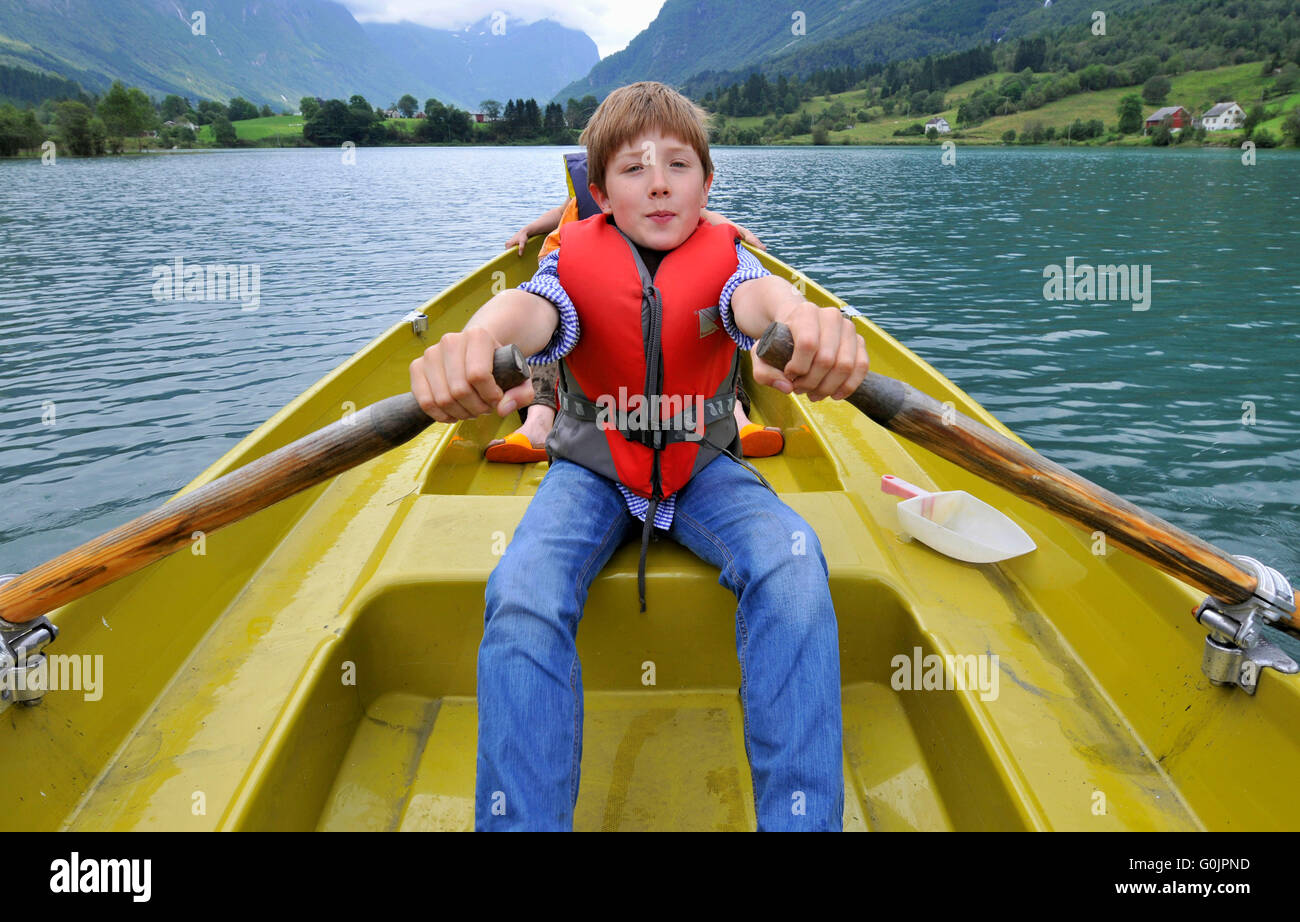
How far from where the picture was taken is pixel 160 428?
22.8ft

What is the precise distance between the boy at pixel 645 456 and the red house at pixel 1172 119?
244 feet

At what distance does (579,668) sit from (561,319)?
1.01 m

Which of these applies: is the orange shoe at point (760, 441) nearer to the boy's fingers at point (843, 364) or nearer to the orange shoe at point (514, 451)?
the orange shoe at point (514, 451)

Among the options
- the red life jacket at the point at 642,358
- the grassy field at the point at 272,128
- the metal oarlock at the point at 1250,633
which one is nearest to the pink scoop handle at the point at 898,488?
the red life jacket at the point at 642,358

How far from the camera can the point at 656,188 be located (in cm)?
229

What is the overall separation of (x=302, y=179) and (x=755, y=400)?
40.0m

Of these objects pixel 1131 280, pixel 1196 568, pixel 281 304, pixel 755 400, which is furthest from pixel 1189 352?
pixel 281 304

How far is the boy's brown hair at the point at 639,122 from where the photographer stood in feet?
7.42

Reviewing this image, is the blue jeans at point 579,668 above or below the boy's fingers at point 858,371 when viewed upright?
below

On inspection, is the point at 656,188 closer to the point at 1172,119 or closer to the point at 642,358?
the point at 642,358

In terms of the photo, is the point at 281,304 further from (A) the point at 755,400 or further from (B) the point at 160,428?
(A) the point at 755,400

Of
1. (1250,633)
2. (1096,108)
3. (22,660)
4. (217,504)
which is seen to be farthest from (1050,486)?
(1096,108)

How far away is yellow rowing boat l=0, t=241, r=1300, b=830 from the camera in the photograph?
1.84 meters
